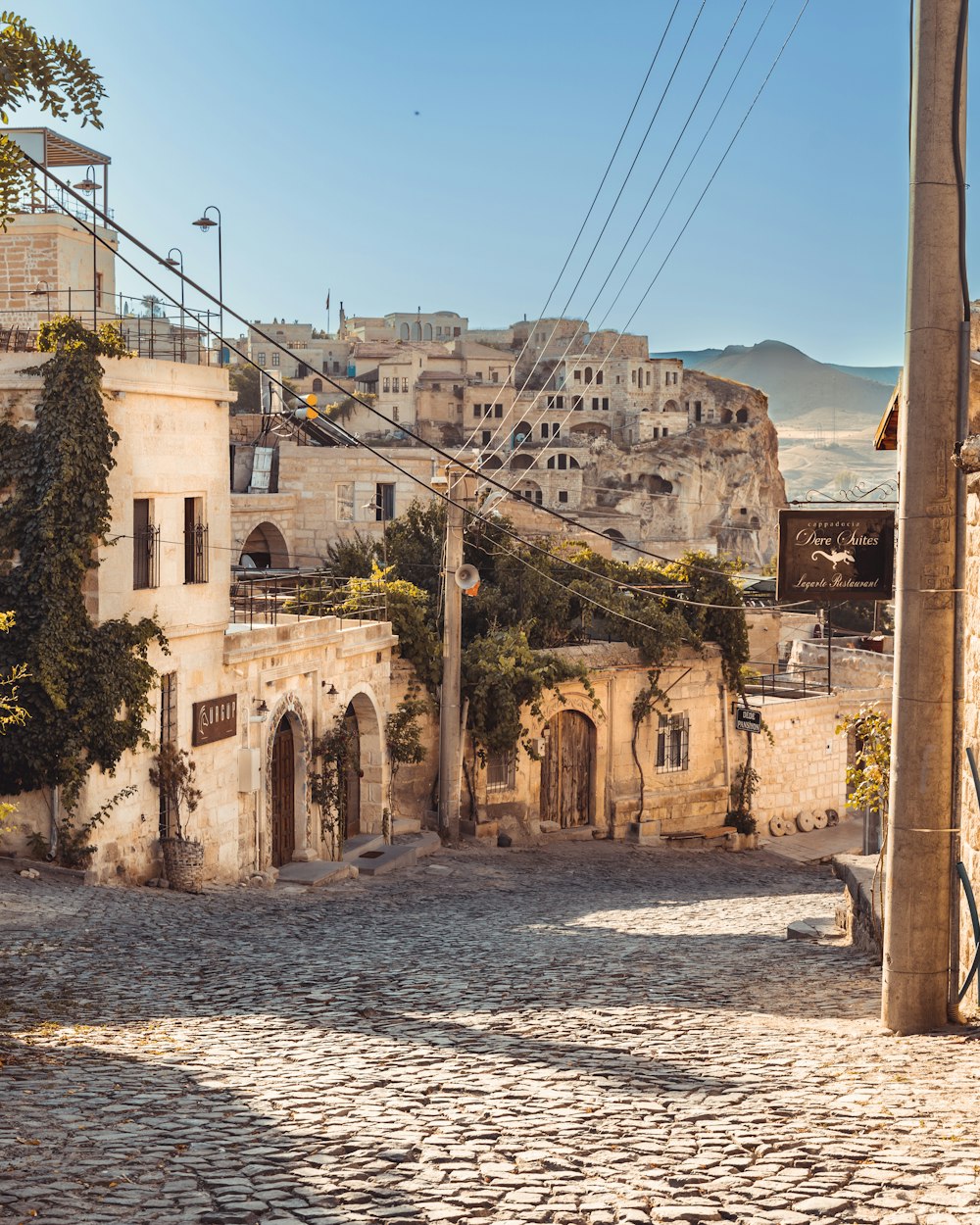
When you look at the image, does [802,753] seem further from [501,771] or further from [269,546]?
[269,546]

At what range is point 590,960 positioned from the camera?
12.0m

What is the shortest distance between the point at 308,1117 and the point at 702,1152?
80.7 inches

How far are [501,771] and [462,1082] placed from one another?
698 inches

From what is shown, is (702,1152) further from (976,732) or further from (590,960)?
(590,960)

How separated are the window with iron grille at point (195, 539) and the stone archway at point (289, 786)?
8.56ft

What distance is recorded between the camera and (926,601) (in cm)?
816

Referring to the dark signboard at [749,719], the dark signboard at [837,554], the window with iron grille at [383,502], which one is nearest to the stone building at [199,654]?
the dark signboard at [749,719]

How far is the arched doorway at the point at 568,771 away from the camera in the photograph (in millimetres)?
26031

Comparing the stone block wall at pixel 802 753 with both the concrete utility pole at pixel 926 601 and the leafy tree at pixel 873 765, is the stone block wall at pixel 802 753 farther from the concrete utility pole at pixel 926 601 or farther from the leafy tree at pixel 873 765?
the concrete utility pole at pixel 926 601

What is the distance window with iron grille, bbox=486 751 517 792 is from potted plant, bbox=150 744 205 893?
834 cm

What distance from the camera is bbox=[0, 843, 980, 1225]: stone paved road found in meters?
5.70

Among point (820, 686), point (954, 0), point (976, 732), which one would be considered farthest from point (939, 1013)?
point (820, 686)

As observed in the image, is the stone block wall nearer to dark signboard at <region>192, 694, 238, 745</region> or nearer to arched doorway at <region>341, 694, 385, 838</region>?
arched doorway at <region>341, 694, 385, 838</region>

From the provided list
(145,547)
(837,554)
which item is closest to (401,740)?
(145,547)
